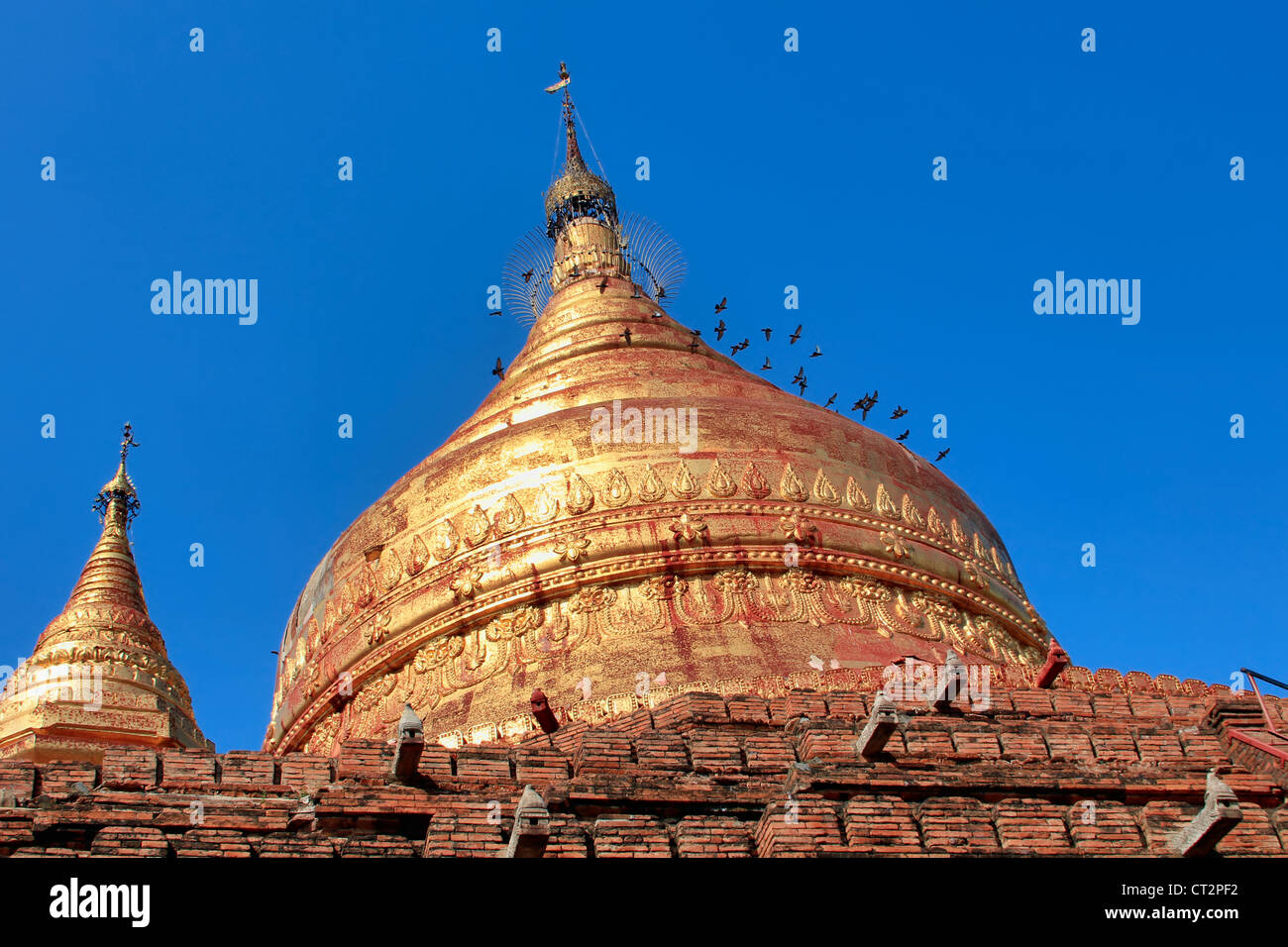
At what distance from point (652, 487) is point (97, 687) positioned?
8789 mm

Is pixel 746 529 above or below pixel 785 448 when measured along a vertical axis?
below

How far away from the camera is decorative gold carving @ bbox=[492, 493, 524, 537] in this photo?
758 inches

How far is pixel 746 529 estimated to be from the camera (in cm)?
1875

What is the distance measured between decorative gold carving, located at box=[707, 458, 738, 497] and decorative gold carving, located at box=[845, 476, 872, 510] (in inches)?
60.7

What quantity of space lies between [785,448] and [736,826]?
34.0 feet

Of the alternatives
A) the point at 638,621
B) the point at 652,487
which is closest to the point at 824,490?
the point at 652,487

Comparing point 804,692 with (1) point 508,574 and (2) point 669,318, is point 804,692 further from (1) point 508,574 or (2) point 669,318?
(2) point 669,318

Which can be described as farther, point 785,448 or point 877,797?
point 785,448

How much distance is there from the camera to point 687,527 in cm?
1869

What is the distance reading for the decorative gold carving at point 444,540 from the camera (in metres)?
19.5

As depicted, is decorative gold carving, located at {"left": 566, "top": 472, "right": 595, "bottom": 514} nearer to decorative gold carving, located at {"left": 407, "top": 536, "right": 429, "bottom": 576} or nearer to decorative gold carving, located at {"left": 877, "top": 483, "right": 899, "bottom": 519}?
decorative gold carving, located at {"left": 407, "top": 536, "right": 429, "bottom": 576}
